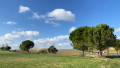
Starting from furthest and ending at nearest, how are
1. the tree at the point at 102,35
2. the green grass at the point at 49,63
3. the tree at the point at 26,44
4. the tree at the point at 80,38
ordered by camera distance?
the tree at the point at 26,44
the tree at the point at 80,38
the tree at the point at 102,35
the green grass at the point at 49,63

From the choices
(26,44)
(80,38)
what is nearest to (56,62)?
(80,38)

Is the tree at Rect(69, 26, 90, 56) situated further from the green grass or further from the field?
the green grass

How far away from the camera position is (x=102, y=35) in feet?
107

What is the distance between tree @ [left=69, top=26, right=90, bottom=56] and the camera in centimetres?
4159

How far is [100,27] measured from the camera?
34031mm

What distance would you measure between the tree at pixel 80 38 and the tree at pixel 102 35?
6.98m

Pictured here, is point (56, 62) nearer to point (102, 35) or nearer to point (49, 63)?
point (49, 63)

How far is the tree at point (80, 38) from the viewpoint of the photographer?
136ft

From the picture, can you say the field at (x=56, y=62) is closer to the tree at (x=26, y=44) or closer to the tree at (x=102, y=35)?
the tree at (x=102, y=35)

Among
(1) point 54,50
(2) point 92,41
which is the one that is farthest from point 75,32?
(1) point 54,50

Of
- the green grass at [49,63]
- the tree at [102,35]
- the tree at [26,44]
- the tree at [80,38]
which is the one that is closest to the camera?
the green grass at [49,63]

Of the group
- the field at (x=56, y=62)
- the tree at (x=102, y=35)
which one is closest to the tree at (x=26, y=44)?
the field at (x=56, y=62)

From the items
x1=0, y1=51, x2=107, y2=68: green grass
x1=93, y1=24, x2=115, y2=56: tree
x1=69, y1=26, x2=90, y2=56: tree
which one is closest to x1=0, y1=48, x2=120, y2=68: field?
x1=0, y1=51, x2=107, y2=68: green grass

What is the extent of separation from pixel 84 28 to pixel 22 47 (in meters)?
45.9
